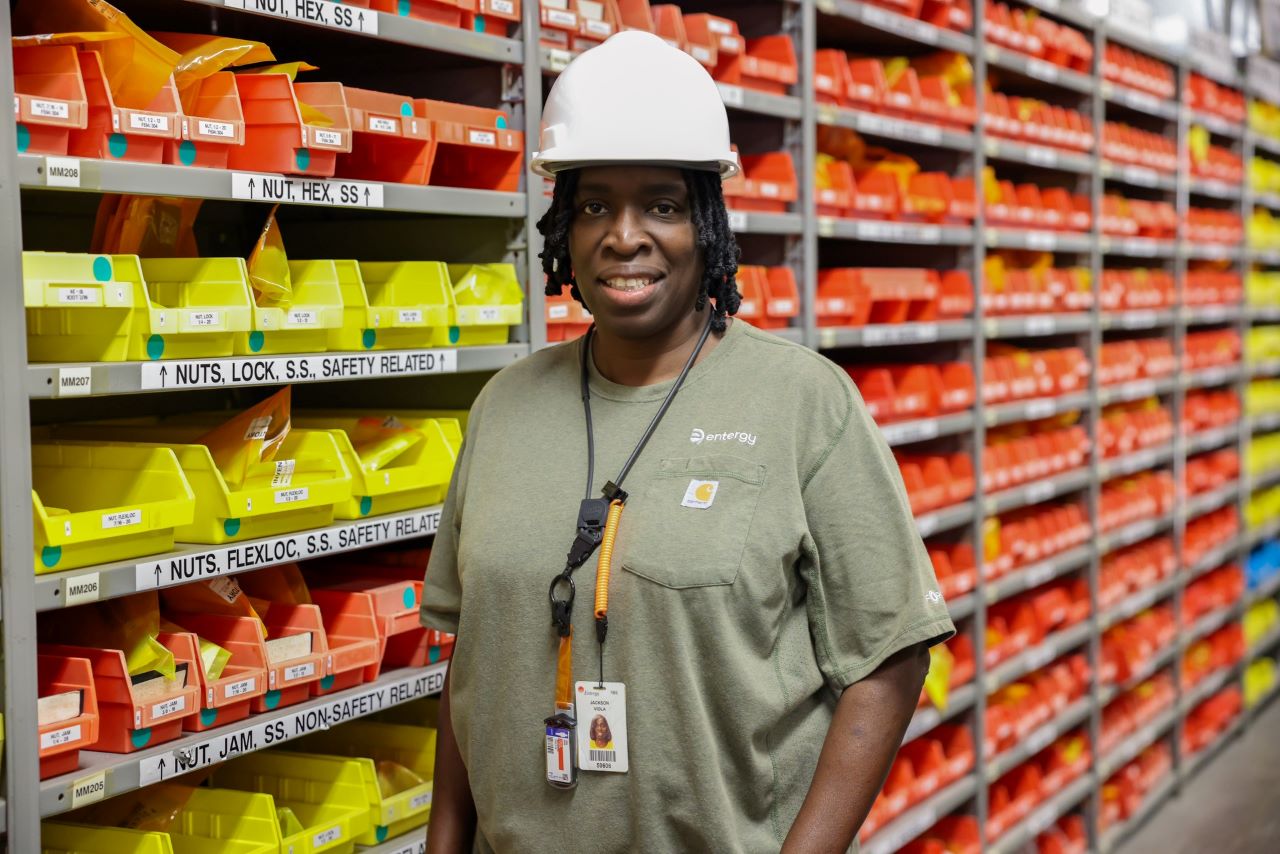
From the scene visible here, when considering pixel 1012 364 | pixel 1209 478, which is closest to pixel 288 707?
pixel 1012 364

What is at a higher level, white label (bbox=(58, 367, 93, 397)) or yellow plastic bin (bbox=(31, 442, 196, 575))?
white label (bbox=(58, 367, 93, 397))

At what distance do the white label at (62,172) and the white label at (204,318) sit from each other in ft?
1.01

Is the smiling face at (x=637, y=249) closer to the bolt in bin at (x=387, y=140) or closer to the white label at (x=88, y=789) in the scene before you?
the bolt in bin at (x=387, y=140)

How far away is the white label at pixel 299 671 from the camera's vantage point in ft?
8.72

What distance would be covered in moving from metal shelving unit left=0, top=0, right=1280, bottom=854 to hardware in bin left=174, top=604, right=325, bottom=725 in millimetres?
48

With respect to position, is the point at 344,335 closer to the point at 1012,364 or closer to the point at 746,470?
the point at 746,470

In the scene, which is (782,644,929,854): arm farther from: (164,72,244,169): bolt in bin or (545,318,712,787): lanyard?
(164,72,244,169): bolt in bin

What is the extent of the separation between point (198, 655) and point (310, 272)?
2.43ft

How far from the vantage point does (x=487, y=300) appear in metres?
3.12

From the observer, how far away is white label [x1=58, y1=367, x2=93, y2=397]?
7.18 ft

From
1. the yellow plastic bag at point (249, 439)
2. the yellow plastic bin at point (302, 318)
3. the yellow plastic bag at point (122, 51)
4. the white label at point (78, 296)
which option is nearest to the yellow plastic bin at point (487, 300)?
the yellow plastic bin at point (302, 318)

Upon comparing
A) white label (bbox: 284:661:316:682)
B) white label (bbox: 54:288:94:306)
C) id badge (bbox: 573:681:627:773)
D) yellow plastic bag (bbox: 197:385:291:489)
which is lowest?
white label (bbox: 284:661:316:682)

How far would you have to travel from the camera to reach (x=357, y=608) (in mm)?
2904

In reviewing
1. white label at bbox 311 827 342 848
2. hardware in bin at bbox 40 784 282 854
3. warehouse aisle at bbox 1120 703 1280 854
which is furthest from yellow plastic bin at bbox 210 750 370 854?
warehouse aisle at bbox 1120 703 1280 854
